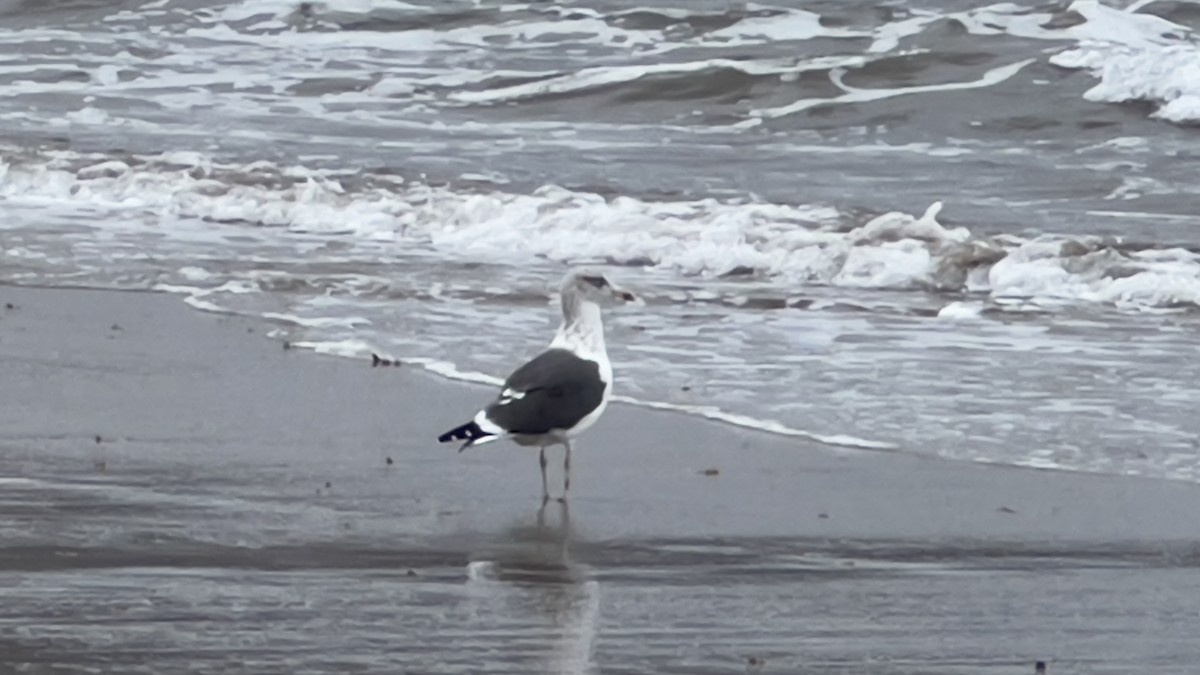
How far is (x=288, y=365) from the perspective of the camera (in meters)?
8.35

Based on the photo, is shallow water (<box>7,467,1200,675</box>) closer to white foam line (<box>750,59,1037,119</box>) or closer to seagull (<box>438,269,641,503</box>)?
seagull (<box>438,269,641,503</box>)

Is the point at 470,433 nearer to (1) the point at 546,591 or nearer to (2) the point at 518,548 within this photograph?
(2) the point at 518,548

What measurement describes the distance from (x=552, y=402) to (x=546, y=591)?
43.2 inches

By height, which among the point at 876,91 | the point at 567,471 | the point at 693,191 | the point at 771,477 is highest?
the point at 567,471

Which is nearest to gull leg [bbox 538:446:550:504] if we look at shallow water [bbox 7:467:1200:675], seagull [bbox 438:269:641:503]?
seagull [bbox 438:269:641:503]

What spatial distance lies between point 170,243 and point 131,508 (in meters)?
6.09

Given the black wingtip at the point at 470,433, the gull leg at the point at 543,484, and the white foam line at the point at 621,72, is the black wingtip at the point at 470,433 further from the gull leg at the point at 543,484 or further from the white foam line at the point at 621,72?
the white foam line at the point at 621,72

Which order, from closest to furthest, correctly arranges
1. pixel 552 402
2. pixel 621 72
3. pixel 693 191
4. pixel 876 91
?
pixel 552 402 → pixel 693 191 → pixel 876 91 → pixel 621 72

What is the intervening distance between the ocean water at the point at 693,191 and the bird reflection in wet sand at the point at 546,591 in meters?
1.48

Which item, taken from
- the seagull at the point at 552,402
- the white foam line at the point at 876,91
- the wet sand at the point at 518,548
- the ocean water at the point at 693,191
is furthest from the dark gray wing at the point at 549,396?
the white foam line at the point at 876,91

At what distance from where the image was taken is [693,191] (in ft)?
46.8

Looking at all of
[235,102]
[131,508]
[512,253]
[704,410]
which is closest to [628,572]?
[131,508]

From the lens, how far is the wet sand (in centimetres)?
481

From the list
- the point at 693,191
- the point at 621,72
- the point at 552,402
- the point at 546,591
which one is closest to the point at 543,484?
the point at 552,402
